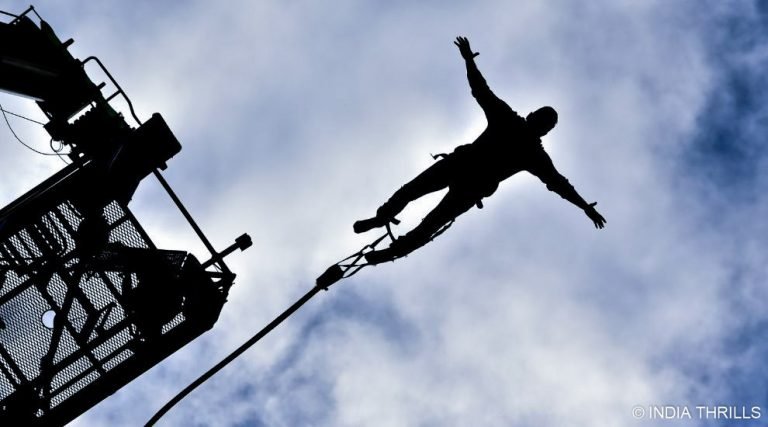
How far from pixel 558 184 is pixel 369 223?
2478mm

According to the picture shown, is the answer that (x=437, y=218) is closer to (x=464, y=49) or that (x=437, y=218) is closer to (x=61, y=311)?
(x=464, y=49)

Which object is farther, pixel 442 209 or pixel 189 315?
pixel 442 209

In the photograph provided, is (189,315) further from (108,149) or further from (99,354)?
(108,149)

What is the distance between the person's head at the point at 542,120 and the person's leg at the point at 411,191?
1.13 m

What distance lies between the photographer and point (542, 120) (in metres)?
9.04

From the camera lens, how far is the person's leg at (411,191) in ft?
28.2

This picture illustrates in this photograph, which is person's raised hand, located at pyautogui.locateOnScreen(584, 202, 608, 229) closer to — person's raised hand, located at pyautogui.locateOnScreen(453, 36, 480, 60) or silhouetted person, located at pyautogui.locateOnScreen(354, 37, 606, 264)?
silhouetted person, located at pyautogui.locateOnScreen(354, 37, 606, 264)

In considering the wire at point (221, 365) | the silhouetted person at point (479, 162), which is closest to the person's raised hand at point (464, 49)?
the silhouetted person at point (479, 162)

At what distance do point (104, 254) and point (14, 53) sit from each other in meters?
2.17

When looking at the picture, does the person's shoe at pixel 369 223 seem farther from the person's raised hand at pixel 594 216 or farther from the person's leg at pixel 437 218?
the person's raised hand at pixel 594 216

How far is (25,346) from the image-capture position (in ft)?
25.3

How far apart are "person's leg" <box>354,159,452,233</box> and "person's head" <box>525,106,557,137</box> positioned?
113cm

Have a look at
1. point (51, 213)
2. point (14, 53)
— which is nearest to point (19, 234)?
point (51, 213)

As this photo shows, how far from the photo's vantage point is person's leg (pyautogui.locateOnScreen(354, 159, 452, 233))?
861 cm
